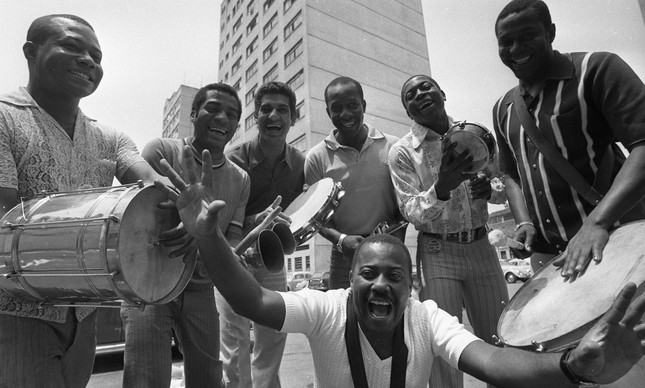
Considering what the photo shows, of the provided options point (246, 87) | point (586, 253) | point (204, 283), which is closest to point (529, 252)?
point (586, 253)

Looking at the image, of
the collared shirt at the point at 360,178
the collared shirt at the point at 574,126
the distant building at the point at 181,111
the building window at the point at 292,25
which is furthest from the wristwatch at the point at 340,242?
the distant building at the point at 181,111

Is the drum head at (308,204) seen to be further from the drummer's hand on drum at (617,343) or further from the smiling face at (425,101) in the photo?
the drummer's hand on drum at (617,343)

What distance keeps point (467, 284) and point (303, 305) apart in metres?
1.39

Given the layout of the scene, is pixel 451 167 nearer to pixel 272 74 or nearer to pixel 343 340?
pixel 343 340

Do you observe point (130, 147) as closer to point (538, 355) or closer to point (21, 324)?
point (21, 324)

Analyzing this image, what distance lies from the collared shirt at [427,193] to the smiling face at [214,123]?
4.43ft

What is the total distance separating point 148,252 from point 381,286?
1150mm

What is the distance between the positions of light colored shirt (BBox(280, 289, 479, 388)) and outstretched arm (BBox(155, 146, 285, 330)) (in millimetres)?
211

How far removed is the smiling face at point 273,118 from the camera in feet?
12.0

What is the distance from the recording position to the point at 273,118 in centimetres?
368

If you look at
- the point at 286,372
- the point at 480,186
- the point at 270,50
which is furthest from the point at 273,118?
the point at 270,50

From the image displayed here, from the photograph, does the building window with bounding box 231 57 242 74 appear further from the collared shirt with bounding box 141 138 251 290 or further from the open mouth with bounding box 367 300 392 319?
the open mouth with bounding box 367 300 392 319

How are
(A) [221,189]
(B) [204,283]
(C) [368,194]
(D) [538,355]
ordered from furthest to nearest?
(C) [368,194]
(A) [221,189]
(B) [204,283]
(D) [538,355]

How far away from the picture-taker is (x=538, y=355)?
1.50 metres
